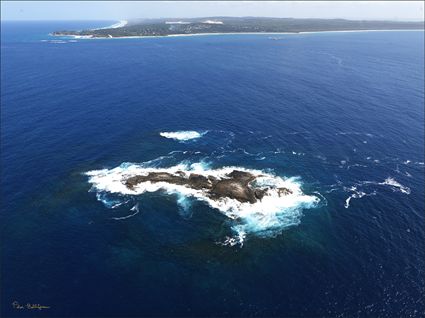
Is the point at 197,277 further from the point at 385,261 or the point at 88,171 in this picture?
the point at 88,171

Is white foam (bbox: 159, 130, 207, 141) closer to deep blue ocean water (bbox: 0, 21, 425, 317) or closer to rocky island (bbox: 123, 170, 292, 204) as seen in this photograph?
deep blue ocean water (bbox: 0, 21, 425, 317)

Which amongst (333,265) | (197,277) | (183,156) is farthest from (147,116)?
(333,265)

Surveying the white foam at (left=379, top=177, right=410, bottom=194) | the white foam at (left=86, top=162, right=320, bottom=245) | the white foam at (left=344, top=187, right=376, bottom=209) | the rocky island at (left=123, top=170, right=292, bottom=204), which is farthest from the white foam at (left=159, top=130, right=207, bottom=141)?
the white foam at (left=379, top=177, right=410, bottom=194)

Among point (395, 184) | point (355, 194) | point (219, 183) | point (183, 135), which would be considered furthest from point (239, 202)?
point (395, 184)

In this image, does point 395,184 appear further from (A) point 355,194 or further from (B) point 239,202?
(B) point 239,202

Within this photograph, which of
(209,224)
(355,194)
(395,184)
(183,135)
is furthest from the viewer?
(183,135)

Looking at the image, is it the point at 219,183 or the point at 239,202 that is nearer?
the point at 239,202
